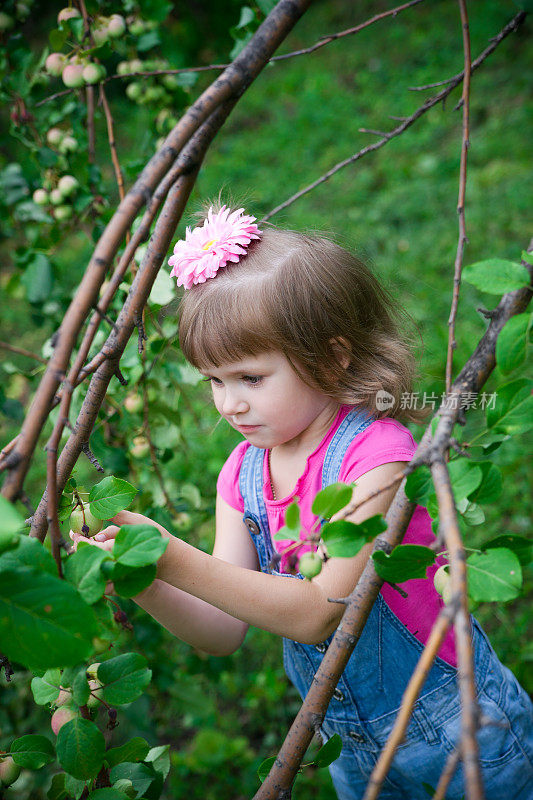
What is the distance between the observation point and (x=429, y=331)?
2.60 meters

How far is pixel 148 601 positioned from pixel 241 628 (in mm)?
249

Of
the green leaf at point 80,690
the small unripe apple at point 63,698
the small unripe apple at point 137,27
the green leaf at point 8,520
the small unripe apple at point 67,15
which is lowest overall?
the small unripe apple at point 63,698

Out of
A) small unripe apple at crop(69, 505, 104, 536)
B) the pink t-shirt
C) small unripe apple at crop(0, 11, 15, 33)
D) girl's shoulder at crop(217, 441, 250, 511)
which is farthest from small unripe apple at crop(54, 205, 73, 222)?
small unripe apple at crop(69, 505, 104, 536)

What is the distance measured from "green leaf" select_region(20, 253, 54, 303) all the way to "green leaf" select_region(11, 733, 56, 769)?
2.95ft

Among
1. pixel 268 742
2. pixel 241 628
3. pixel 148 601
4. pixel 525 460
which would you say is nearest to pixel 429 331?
pixel 525 460

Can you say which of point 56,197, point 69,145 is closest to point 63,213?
point 56,197

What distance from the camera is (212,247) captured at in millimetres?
1021

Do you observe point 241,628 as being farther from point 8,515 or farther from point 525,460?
point 525,460

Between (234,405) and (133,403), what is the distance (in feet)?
1.59

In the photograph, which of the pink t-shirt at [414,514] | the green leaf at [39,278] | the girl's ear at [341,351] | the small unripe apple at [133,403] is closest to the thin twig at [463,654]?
the pink t-shirt at [414,514]

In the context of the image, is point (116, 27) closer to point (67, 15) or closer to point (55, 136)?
point (67, 15)

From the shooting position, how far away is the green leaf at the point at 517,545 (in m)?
0.63

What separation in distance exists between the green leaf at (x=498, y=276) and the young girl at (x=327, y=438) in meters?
0.34

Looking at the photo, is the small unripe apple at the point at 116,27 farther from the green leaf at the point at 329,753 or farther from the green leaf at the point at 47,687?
the green leaf at the point at 329,753
